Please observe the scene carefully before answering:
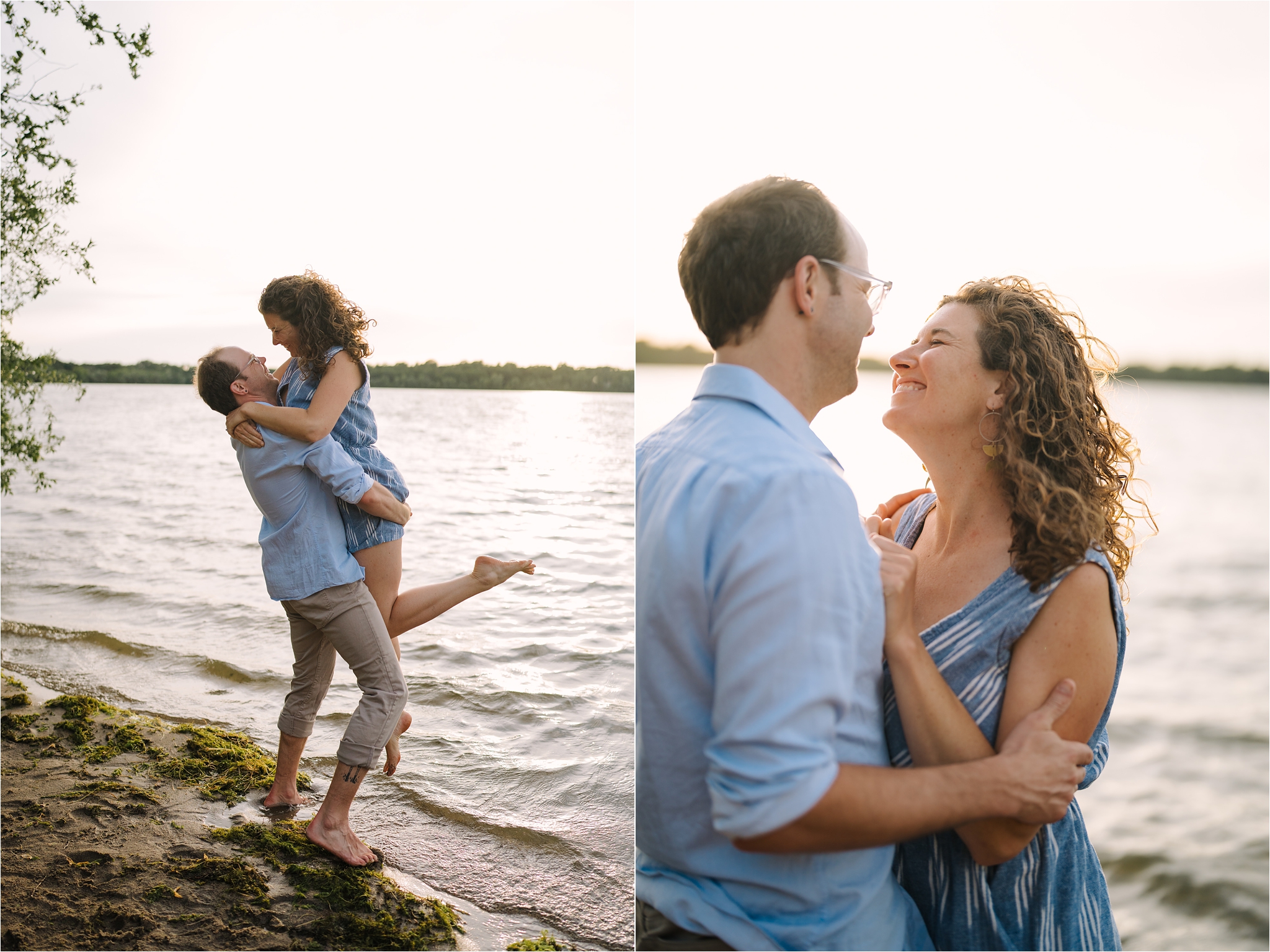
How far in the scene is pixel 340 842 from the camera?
126 inches

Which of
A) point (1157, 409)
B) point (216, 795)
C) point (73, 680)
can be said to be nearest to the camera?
point (216, 795)

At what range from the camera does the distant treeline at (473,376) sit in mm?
13789

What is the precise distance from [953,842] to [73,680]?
5.62 meters

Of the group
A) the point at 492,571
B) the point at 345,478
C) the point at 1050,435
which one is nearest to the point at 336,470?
the point at 345,478

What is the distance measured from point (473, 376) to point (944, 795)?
67.8ft

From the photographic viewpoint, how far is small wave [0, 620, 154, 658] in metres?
5.91

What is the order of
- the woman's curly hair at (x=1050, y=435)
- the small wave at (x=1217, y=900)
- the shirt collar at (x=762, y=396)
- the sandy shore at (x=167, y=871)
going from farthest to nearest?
the small wave at (x=1217, y=900) < the sandy shore at (x=167, y=871) < the woman's curly hair at (x=1050, y=435) < the shirt collar at (x=762, y=396)

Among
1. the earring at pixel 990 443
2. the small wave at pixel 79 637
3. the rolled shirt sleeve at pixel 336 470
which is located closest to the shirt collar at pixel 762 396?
the earring at pixel 990 443

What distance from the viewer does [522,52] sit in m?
5.12

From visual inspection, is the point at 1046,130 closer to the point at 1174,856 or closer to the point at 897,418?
the point at 1174,856

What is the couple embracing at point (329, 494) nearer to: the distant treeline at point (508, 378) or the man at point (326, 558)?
the man at point (326, 558)

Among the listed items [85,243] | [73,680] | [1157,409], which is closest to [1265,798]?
[73,680]

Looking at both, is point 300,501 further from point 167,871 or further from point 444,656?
point 444,656

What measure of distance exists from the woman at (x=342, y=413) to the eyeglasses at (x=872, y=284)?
6.34 ft
